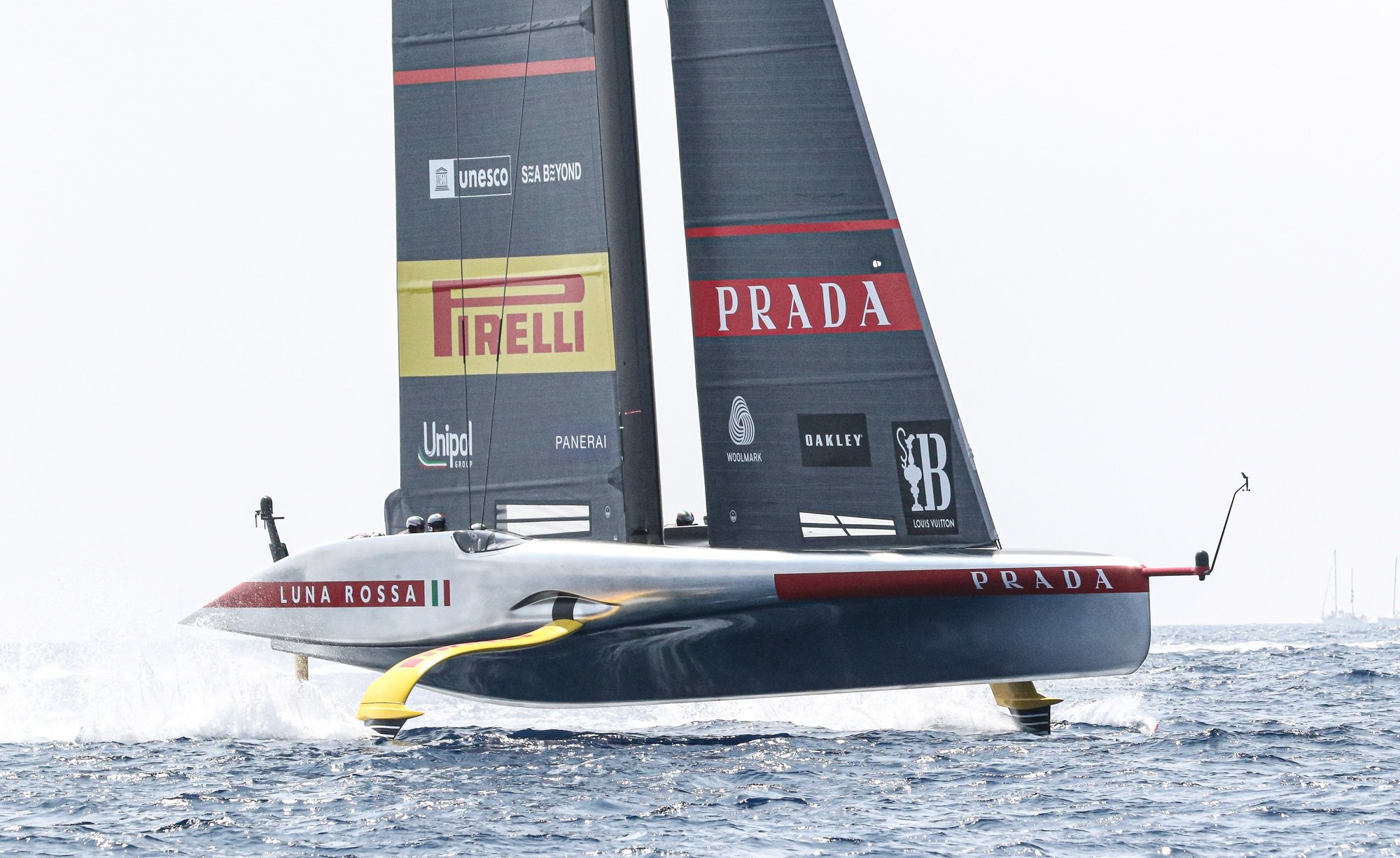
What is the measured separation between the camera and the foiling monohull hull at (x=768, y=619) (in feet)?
33.9

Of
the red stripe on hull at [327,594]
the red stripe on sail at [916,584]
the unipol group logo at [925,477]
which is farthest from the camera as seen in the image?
the red stripe on hull at [327,594]

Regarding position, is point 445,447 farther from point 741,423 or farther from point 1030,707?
point 1030,707

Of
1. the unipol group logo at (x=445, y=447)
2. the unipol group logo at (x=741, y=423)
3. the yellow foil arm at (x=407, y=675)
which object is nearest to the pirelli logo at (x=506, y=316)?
the unipol group logo at (x=445, y=447)

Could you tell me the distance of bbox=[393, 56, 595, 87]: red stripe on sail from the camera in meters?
11.8

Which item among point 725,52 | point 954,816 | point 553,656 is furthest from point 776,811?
point 725,52

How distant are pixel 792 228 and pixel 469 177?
2663 millimetres

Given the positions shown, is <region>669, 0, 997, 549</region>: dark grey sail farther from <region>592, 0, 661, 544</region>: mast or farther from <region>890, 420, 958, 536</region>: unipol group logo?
<region>592, 0, 661, 544</region>: mast

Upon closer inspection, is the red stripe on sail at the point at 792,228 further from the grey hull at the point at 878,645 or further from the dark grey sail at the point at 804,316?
the grey hull at the point at 878,645

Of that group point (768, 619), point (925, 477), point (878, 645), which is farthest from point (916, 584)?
point (768, 619)

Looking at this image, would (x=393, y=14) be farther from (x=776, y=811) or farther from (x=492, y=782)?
(x=776, y=811)

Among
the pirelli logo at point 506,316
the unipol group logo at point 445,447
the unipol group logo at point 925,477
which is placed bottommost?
the unipol group logo at point 925,477

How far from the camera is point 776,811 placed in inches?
309

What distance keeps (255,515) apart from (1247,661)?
62.9 ft

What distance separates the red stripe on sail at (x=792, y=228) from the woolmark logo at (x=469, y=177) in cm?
172
